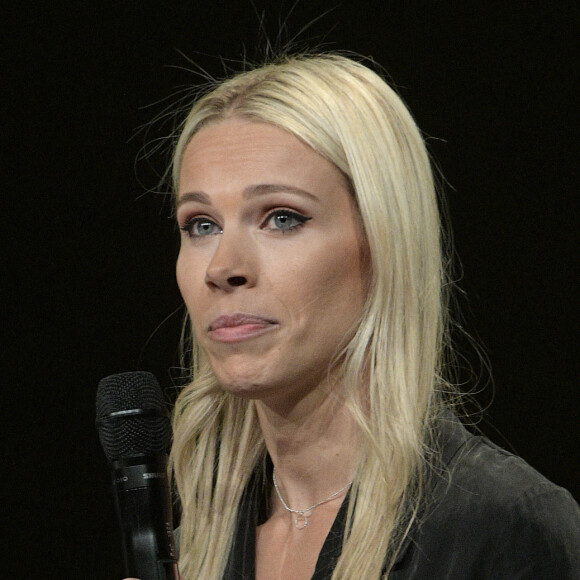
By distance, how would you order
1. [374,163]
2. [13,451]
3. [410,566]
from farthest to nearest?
[13,451]
[374,163]
[410,566]

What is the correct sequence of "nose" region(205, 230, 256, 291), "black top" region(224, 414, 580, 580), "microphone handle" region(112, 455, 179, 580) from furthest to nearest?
"nose" region(205, 230, 256, 291)
"black top" region(224, 414, 580, 580)
"microphone handle" region(112, 455, 179, 580)

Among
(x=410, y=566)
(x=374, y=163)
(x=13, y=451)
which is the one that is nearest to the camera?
(x=410, y=566)

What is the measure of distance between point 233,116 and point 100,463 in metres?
1.05

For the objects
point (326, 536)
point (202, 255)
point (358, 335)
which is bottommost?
point (326, 536)

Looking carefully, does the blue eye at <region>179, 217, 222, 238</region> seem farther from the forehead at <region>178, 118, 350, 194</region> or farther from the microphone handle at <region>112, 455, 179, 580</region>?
the microphone handle at <region>112, 455, 179, 580</region>

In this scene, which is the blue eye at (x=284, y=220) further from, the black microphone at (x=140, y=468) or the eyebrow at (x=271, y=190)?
the black microphone at (x=140, y=468)

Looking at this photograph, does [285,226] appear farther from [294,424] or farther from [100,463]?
[100,463]

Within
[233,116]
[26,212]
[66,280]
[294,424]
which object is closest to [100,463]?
[66,280]

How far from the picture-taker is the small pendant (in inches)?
72.4

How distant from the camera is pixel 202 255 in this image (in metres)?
1.77

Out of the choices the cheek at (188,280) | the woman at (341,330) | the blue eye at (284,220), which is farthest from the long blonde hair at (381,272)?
the cheek at (188,280)

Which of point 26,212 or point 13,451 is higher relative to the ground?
point 26,212

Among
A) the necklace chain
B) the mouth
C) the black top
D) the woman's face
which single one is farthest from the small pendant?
the mouth

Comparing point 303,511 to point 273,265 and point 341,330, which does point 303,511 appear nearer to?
point 341,330
